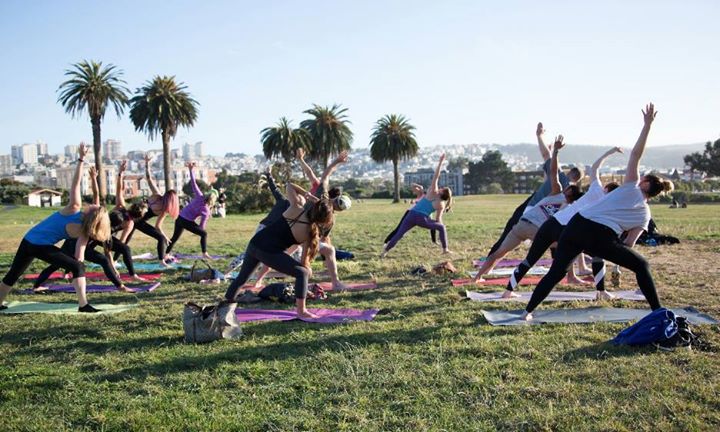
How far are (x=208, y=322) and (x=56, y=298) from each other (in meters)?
4.08

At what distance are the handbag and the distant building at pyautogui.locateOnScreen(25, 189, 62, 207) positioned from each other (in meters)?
58.0

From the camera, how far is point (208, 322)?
596 cm

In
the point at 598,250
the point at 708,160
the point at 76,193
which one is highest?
the point at 708,160

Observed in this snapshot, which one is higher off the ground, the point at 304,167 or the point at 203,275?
the point at 304,167

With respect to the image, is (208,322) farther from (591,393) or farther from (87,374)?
(591,393)

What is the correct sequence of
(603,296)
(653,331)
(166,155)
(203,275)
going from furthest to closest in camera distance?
(166,155), (203,275), (603,296), (653,331)

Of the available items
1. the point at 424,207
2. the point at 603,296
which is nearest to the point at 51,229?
the point at 603,296

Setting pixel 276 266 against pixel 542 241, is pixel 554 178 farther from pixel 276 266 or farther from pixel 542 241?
pixel 276 266

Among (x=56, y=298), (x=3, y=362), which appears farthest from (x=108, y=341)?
(x=56, y=298)

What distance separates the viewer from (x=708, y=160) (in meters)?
72.4

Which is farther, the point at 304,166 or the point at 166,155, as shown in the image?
the point at 166,155

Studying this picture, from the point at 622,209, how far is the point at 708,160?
78.1 metres

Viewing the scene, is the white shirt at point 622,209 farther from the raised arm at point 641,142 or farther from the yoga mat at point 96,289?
the yoga mat at point 96,289

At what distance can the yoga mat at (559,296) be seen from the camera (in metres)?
7.64
